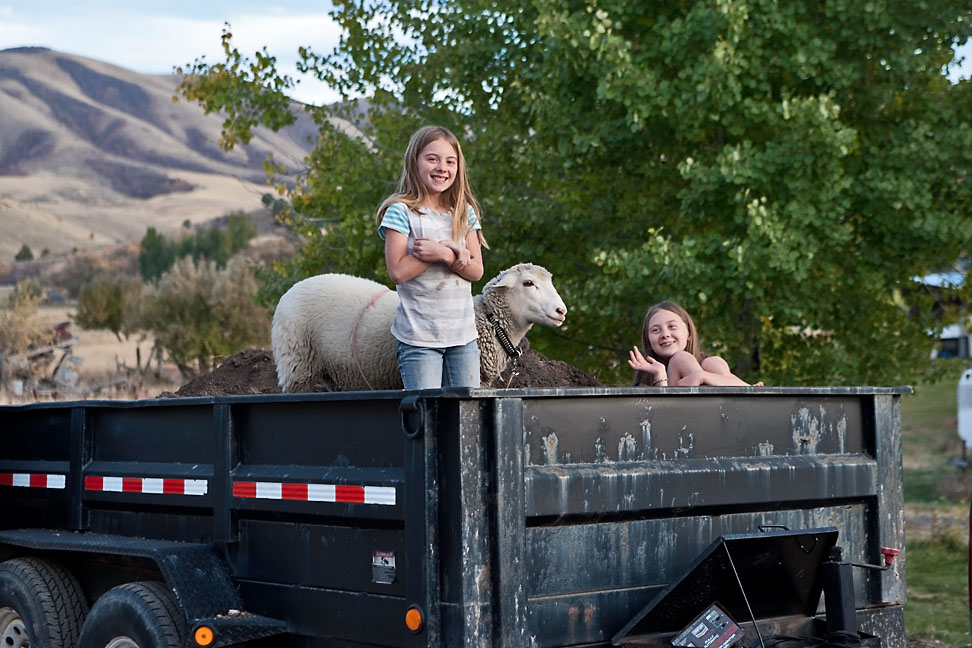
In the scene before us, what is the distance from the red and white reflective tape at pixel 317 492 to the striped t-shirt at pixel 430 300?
90 centimetres

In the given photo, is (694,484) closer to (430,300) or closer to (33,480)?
(430,300)

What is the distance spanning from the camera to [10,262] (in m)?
105

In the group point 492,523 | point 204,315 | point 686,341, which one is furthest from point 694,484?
point 204,315

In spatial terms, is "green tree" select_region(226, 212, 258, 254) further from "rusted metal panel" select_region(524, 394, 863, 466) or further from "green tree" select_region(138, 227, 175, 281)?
"rusted metal panel" select_region(524, 394, 863, 466)

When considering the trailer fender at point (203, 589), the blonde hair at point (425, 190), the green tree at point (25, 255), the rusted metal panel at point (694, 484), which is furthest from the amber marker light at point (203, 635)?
the green tree at point (25, 255)

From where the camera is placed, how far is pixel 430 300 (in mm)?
4441

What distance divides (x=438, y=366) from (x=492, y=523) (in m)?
1.40

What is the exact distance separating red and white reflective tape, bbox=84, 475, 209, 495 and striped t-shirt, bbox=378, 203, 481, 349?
0.94 meters

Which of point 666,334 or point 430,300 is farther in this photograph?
point 666,334

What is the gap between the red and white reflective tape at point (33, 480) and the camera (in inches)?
191

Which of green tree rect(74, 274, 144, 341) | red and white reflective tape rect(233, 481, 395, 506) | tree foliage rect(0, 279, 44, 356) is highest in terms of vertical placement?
green tree rect(74, 274, 144, 341)

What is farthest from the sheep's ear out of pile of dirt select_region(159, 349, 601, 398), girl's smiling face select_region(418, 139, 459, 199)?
girl's smiling face select_region(418, 139, 459, 199)

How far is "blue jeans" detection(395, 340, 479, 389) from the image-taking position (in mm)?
4398

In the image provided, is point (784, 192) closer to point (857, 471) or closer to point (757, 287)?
point (757, 287)
